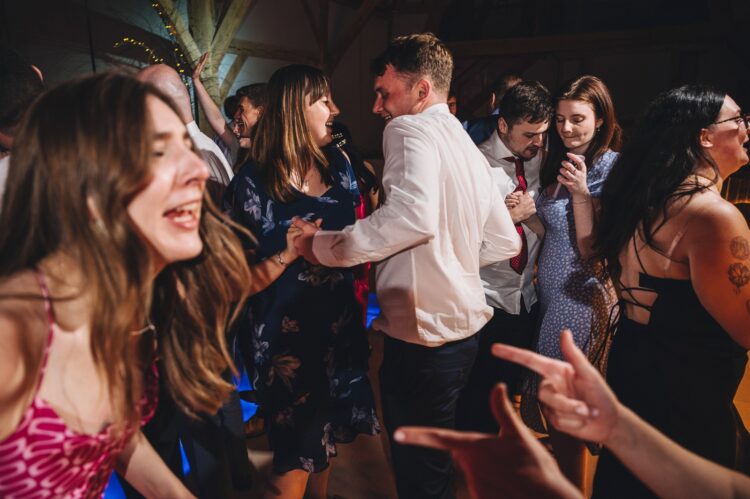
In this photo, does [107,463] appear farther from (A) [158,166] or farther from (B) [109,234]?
(A) [158,166]

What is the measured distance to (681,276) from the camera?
1330 mm

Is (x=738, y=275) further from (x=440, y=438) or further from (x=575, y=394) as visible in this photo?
(x=440, y=438)

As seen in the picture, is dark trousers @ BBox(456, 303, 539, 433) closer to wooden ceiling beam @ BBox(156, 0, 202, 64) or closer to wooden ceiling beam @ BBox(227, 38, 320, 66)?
wooden ceiling beam @ BBox(156, 0, 202, 64)

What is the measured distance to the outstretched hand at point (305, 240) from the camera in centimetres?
158

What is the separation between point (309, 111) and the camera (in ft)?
5.72

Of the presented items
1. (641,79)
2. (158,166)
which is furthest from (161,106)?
(641,79)

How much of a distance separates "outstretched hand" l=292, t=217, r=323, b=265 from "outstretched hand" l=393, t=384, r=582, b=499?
3.00 feet

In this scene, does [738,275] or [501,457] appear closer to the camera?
[501,457]

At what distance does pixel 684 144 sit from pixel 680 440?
0.85 meters

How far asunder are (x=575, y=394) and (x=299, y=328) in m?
1.08

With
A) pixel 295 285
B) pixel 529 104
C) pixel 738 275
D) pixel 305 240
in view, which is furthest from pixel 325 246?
pixel 529 104

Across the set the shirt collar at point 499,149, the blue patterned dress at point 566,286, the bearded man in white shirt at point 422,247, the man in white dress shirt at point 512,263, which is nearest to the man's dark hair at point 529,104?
the man in white dress shirt at point 512,263

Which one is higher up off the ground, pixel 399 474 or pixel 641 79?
pixel 641 79

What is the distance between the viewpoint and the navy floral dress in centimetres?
171
